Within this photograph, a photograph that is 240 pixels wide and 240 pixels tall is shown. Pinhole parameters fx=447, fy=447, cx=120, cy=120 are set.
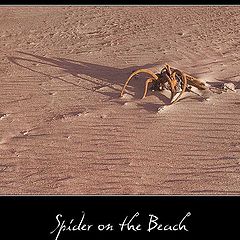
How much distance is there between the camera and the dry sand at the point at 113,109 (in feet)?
15.5

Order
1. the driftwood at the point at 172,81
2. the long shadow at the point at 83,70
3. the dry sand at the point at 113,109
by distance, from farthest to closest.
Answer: the long shadow at the point at 83,70 < the driftwood at the point at 172,81 < the dry sand at the point at 113,109

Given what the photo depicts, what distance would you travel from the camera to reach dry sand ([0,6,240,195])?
186 inches

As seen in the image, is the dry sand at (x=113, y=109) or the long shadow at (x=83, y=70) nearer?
the dry sand at (x=113, y=109)

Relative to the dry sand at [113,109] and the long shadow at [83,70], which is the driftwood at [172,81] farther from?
the long shadow at [83,70]

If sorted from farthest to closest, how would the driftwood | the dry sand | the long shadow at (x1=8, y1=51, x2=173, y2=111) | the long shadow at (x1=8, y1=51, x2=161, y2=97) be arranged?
1. the long shadow at (x1=8, y1=51, x2=161, y2=97)
2. the long shadow at (x1=8, y1=51, x2=173, y2=111)
3. the driftwood
4. the dry sand

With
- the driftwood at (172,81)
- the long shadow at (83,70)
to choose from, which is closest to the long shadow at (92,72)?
the long shadow at (83,70)

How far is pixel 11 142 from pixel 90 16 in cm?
415

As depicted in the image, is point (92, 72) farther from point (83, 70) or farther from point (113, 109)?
point (113, 109)

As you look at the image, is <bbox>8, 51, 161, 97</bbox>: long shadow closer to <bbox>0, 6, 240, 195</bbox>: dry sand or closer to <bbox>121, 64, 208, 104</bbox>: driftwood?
<bbox>0, 6, 240, 195</bbox>: dry sand

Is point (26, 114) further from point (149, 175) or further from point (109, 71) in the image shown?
point (149, 175)

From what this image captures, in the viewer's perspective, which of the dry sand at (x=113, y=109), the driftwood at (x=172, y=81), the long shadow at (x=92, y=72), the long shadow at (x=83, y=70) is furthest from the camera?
the long shadow at (x=83, y=70)

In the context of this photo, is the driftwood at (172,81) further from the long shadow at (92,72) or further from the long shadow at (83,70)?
the long shadow at (83,70)

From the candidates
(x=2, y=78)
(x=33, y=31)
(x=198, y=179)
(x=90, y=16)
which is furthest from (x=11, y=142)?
(x=90, y=16)

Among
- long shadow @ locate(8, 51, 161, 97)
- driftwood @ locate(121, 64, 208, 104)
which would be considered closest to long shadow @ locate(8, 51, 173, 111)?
long shadow @ locate(8, 51, 161, 97)
